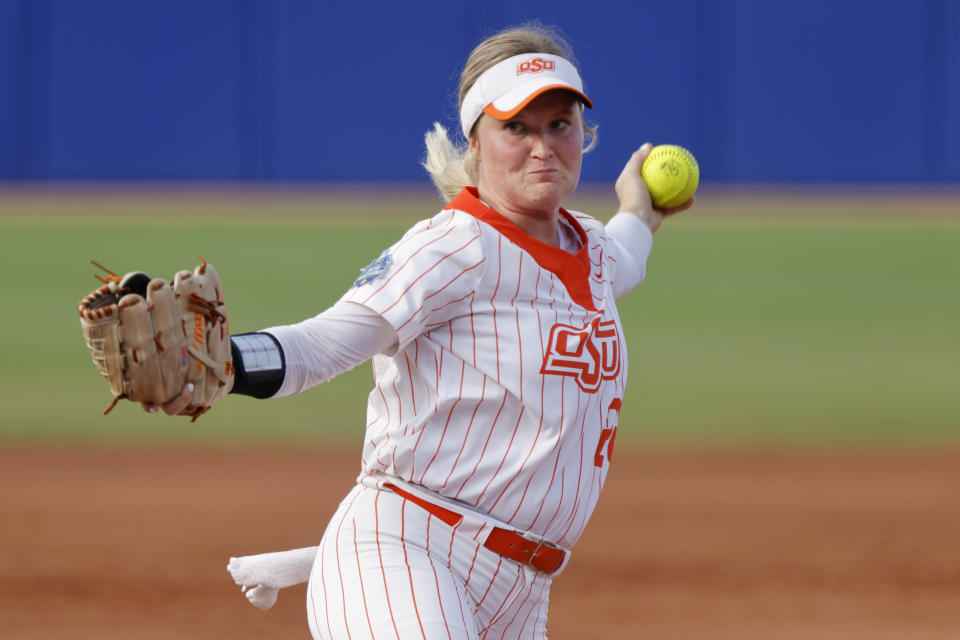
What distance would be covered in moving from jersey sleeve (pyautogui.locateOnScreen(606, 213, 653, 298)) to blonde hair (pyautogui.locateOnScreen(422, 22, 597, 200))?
27 centimetres

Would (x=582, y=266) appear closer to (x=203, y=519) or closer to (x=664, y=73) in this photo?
(x=203, y=519)

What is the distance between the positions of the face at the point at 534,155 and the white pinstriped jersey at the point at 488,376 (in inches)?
2.5

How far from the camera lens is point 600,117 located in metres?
15.5

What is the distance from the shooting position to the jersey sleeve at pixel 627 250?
8.27 ft

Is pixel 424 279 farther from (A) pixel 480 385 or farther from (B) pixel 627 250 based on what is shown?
(B) pixel 627 250

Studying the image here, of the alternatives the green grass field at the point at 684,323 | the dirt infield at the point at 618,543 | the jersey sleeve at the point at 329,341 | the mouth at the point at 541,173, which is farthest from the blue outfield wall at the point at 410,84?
the jersey sleeve at the point at 329,341

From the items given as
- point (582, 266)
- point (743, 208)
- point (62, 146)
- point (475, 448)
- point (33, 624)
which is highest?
point (62, 146)

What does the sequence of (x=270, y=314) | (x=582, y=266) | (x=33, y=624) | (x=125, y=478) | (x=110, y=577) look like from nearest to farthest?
(x=582, y=266) → (x=33, y=624) → (x=110, y=577) → (x=125, y=478) → (x=270, y=314)

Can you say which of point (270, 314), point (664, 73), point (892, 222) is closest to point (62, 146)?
point (270, 314)

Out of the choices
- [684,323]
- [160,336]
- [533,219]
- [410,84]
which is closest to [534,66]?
[533,219]

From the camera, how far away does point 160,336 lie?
1.72 m

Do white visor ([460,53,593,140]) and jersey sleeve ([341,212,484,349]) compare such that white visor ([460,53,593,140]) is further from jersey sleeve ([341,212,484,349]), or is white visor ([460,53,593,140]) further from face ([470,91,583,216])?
jersey sleeve ([341,212,484,349])

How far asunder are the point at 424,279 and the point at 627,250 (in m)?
0.84

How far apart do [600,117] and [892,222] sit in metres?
4.04
